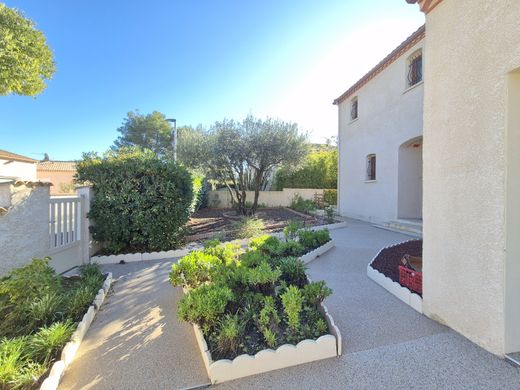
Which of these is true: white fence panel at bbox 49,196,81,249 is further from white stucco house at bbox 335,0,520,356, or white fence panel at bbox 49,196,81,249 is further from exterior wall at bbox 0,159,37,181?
exterior wall at bbox 0,159,37,181

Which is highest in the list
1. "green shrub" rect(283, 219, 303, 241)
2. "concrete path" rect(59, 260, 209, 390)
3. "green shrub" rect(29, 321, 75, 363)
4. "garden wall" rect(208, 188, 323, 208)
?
"garden wall" rect(208, 188, 323, 208)

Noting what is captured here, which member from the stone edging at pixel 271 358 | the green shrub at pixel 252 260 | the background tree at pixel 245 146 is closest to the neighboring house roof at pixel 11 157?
the background tree at pixel 245 146

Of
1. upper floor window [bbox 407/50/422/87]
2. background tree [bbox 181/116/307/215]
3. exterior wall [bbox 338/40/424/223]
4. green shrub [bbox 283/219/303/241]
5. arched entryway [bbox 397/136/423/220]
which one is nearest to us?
green shrub [bbox 283/219/303/241]

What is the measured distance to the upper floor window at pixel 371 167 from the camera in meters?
10.8

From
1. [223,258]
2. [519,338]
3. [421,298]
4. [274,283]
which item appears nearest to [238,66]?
[223,258]

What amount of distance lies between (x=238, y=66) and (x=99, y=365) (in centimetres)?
883

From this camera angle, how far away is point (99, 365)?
7.56 ft

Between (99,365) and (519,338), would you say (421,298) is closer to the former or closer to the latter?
(519,338)

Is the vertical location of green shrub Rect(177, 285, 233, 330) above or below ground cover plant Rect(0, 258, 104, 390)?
above

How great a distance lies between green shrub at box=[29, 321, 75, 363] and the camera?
7.35 feet

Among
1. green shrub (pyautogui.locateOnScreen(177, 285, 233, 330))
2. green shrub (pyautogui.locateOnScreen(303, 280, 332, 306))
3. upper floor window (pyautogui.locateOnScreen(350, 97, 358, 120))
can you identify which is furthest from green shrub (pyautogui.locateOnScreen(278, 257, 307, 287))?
upper floor window (pyautogui.locateOnScreen(350, 97, 358, 120))

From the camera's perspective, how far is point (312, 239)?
616 cm

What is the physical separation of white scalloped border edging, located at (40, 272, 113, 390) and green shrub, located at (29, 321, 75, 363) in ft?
0.22

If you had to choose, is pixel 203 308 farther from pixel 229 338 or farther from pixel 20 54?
pixel 20 54
